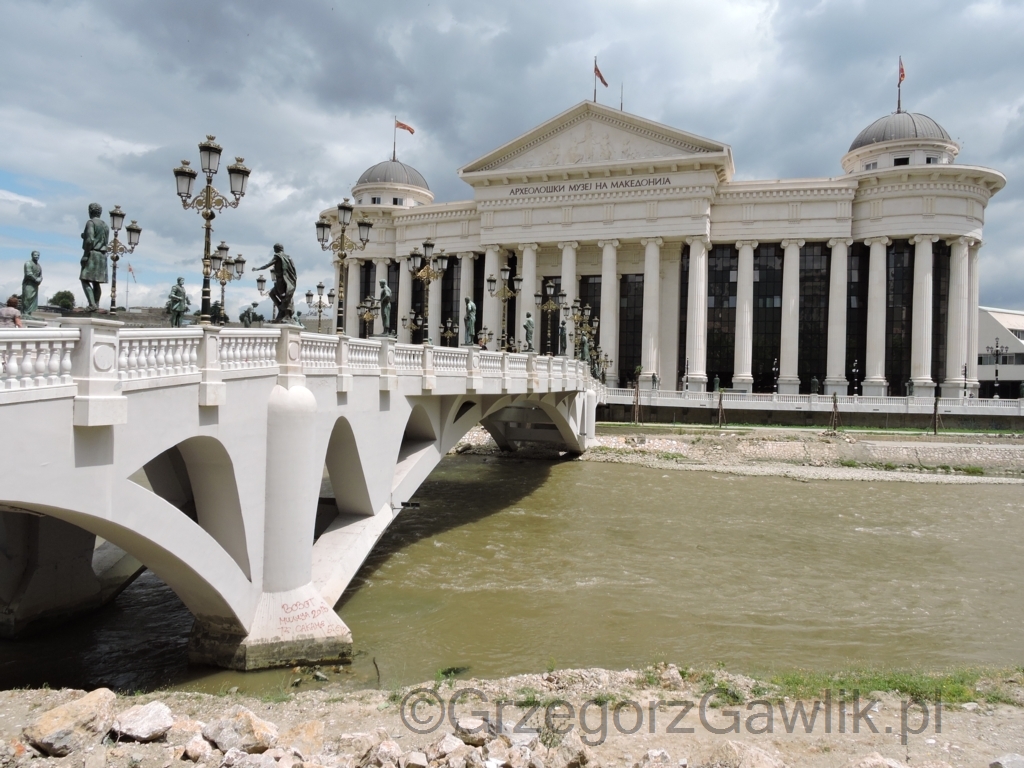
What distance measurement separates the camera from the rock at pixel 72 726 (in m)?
7.88

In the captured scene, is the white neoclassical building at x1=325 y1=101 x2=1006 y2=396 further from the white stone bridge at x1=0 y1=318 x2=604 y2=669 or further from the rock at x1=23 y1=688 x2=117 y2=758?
the rock at x1=23 y1=688 x2=117 y2=758

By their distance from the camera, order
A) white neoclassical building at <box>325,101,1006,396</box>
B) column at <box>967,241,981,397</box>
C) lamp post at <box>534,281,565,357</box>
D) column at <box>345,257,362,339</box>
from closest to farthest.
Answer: lamp post at <box>534,281,565,357</box>, white neoclassical building at <box>325,101,1006,396</box>, column at <box>967,241,981,397</box>, column at <box>345,257,362,339</box>

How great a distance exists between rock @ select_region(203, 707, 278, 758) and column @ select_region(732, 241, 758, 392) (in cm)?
5397

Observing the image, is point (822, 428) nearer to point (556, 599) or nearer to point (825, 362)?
point (825, 362)

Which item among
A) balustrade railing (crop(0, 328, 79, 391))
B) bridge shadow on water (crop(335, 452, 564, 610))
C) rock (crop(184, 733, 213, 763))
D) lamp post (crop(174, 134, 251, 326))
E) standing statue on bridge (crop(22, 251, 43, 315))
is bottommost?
bridge shadow on water (crop(335, 452, 564, 610))

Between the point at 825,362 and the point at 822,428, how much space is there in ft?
41.8

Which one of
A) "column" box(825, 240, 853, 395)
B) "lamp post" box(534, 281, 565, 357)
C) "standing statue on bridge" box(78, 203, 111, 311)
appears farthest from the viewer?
"column" box(825, 240, 853, 395)

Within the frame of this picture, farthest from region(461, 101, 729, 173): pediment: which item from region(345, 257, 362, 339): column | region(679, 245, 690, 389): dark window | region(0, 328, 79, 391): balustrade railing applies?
region(0, 328, 79, 391): balustrade railing

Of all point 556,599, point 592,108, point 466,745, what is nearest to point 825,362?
point 592,108

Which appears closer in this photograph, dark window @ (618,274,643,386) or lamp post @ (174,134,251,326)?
lamp post @ (174,134,251,326)

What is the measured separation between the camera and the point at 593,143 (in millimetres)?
61156

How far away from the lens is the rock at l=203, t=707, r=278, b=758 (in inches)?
320

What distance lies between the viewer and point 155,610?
51.3 ft

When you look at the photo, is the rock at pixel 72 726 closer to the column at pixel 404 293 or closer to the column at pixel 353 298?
the column at pixel 404 293
